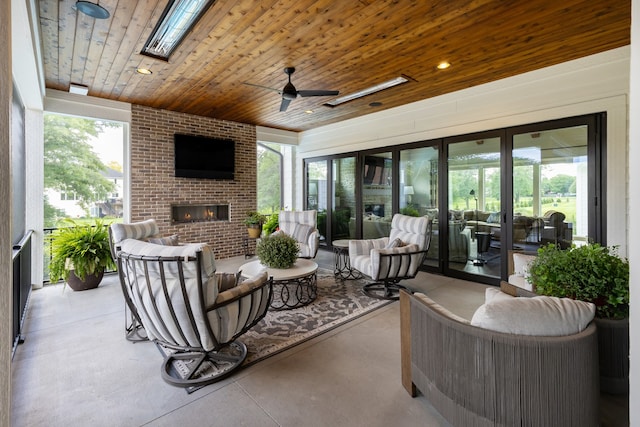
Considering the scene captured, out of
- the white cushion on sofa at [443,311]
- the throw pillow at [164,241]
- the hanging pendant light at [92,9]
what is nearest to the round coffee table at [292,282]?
the throw pillow at [164,241]

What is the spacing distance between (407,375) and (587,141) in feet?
11.9

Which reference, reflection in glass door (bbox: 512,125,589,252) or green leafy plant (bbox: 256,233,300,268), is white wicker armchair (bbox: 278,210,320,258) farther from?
reflection in glass door (bbox: 512,125,589,252)

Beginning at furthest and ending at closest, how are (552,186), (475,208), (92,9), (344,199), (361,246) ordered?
(344,199), (475,208), (361,246), (552,186), (92,9)

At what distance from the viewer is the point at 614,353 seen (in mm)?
1854

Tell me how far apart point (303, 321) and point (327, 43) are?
2850 millimetres

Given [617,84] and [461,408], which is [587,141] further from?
[461,408]

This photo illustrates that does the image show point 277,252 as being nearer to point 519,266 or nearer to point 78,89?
point 519,266

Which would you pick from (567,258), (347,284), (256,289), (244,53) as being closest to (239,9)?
(244,53)

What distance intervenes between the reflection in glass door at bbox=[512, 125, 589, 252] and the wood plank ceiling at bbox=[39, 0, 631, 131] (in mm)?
959

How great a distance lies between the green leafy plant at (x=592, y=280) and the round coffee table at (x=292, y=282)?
221 cm

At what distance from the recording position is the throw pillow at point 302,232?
527cm

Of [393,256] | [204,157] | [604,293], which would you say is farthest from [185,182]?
[604,293]

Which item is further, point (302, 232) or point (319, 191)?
point (319, 191)

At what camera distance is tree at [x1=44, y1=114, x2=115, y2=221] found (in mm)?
4973
